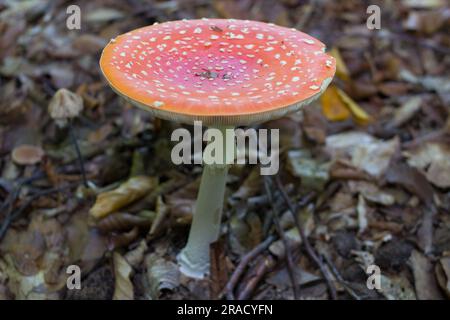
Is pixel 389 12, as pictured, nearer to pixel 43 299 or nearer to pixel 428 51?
pixel 428 51

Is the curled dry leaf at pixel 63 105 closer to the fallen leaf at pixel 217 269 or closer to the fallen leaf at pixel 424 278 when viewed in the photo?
the fallen leaf at pixel 217 269

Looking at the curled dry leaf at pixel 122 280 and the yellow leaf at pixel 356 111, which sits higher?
the yellow leaf at pixel 356 111

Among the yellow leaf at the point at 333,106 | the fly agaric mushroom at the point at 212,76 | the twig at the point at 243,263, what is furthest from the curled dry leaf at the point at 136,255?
the yellow leaf at the point at 333,106

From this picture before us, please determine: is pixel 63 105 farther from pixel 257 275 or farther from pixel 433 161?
pixel 433 161

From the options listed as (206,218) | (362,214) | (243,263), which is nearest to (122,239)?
(206,218)

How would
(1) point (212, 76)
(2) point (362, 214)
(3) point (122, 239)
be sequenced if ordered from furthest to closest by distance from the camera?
(2) point (362, 214) < (3) point (122, 239) < (1) point (212, 76)

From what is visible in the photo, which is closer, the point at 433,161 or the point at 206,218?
the point at 206,218

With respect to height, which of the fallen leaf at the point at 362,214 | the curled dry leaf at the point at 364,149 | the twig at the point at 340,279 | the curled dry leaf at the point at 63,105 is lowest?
the twig at the point at 340,279
